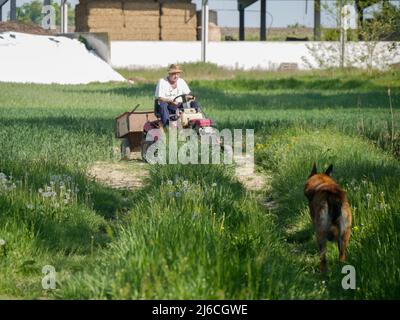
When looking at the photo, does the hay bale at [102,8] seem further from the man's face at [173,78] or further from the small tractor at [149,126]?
the man's face at [173,78]

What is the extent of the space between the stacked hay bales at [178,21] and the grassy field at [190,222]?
30.5 m

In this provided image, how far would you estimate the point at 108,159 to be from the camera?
642 inches

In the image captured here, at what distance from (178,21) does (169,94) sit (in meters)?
34.4

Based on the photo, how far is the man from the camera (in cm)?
1588

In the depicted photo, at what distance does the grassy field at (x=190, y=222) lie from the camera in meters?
6.44

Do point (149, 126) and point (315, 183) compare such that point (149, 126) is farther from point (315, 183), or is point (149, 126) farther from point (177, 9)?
point (177, 9)

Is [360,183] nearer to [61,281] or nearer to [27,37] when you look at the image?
[61,281]

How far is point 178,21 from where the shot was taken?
50219 mm

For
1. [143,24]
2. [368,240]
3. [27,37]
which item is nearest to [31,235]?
[368,240]

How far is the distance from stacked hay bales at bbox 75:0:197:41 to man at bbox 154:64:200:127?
110 feet

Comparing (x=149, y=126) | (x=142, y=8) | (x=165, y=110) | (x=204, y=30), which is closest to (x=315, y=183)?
(x=165, y=110)

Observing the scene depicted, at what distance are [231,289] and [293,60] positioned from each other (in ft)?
148

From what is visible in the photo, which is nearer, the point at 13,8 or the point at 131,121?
the point at 131,121

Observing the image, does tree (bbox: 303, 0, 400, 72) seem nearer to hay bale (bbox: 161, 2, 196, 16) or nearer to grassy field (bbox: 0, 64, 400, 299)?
hay bale (bbox: 161, 2, 196, 16)
